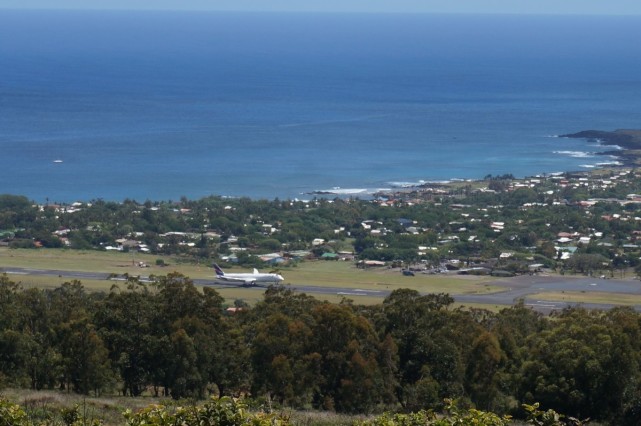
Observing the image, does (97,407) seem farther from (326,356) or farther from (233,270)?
(233,270)

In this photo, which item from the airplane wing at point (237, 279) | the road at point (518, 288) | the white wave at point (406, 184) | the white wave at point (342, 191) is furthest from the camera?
the white wave at point (406, 184)

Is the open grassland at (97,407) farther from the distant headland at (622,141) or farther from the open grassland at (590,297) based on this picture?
the distant headland at (622,141)

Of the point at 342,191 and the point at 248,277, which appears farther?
the point at 342,191

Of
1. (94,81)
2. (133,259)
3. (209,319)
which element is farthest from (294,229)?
(94,81)

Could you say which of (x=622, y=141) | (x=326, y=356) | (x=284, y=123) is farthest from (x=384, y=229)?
(x=284, y=123)

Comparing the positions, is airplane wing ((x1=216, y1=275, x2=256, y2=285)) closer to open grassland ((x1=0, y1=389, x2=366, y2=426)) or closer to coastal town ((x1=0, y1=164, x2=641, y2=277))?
coastal town ((x1=0, y1=164, x2=641, y2=277))

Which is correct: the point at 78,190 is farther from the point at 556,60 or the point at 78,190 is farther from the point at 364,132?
the point at 556,60

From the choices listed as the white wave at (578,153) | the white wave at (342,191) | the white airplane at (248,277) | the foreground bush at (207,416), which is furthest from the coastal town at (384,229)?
the foreground bush at (207,416)
